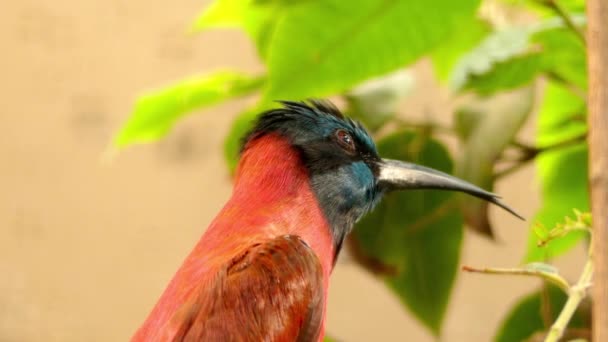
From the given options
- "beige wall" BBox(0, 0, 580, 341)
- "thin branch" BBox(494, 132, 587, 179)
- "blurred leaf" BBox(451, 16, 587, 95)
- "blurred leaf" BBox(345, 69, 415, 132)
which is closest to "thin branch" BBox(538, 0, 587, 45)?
"blurred leaf" BBox(451, 16, 587, 95)

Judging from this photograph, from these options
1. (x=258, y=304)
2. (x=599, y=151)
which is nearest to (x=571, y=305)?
(x=599, y=151)

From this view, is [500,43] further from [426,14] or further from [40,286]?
[40,286]

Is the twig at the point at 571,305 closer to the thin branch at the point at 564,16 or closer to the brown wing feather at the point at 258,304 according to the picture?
the brown wing feather at the point at 258,304

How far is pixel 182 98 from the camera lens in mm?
1405

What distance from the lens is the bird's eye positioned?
1091 millimetres

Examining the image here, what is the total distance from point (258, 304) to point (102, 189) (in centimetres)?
188

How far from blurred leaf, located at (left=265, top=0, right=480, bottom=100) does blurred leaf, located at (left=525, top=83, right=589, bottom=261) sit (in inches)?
8.9

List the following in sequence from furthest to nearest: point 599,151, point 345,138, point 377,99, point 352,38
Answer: point 377,99 → point 352,38 → point 345,138 → point 599,151

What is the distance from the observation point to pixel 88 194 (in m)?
2.67

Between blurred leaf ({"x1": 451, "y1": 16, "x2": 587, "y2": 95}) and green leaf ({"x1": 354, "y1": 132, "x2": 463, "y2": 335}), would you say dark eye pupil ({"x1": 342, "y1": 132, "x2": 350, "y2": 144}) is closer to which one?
blurred leaf ({"x1": 451, "y1": 16, "x2": 587, "y2": 95})

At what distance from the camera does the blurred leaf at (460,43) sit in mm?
1531

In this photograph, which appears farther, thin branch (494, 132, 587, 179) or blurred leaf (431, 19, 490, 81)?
blurred leaf (431, 19, 490, 81)

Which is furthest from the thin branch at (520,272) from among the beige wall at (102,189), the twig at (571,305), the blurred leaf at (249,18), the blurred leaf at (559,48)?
the beige wall at (102,189)

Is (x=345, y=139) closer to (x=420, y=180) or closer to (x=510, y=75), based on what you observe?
(x=420, y=180)
